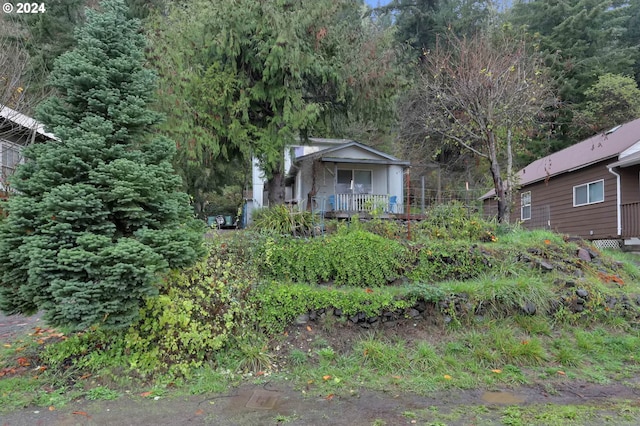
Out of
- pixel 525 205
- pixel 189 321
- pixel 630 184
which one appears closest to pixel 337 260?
pixel 189 321

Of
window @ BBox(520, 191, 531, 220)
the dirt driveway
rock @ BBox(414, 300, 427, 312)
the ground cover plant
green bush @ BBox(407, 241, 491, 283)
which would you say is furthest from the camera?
window @ BBox(520, 191, 531, 220)

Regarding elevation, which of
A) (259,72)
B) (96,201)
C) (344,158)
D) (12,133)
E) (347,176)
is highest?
(259,72)

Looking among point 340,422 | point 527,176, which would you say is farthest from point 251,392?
point 527,176

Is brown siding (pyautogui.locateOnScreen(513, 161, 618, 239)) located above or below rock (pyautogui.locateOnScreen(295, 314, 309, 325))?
above

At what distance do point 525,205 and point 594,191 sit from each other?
12.4ft

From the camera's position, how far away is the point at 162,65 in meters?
8.26

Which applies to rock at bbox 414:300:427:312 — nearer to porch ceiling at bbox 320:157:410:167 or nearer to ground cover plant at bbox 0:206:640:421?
ground cover plant at bbox 0:206:640:421

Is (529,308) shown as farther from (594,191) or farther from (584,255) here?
(594,191)

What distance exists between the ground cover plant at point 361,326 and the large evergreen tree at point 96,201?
0.62 meters

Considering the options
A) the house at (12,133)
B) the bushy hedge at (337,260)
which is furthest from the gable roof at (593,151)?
the house at (12,133)

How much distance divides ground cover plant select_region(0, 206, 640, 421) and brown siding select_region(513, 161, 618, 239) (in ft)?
23.7

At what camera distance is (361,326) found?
16.4 feet

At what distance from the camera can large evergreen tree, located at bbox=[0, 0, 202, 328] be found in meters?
3.62

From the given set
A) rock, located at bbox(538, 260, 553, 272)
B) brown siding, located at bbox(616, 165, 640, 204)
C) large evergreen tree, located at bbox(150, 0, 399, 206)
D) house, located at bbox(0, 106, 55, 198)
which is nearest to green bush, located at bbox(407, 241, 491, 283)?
rock, located at bbox(538, 260, 553, 272)
